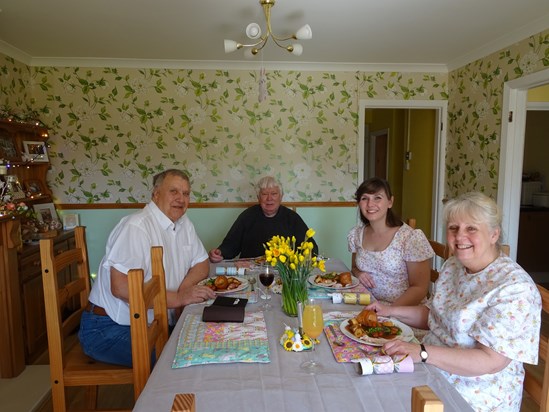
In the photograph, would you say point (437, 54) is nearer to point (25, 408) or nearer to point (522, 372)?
point (522, 372)

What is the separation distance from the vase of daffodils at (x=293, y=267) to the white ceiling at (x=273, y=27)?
1.59 meters

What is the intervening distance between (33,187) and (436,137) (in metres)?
3.86

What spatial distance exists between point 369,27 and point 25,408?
319 centimetres

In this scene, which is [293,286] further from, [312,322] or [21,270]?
[21,270]

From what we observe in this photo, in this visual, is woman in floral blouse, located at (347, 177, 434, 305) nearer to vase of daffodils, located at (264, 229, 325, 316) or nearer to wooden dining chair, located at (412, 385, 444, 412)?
vase of daffodils, located at (264, 229, 325, 316)

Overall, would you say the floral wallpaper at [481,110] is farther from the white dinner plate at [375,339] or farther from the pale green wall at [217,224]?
the white dinner plate at [375,339]

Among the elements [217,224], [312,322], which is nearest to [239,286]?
[312,322]

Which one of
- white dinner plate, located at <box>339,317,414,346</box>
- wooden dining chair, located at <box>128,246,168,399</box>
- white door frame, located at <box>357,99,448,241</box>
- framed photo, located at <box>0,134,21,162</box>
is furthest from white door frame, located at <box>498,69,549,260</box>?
framed photo, located at <box>0,134,21,162</box>

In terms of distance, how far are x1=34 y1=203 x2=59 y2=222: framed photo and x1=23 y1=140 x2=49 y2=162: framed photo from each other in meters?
0.40

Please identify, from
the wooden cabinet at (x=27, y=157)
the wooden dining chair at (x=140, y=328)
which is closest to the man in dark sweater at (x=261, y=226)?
the wooden dining chair at (x=140, y=328)

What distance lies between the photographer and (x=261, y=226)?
2900 millimetres

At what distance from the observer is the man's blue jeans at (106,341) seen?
5.34 ft

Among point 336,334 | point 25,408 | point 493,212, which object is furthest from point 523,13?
point 25,408

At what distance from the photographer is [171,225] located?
6.34ft
